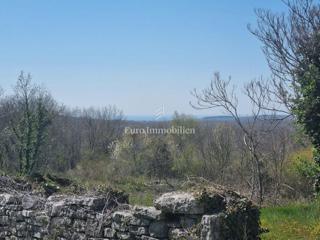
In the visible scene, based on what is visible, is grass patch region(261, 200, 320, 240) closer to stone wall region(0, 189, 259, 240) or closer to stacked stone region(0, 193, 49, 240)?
stone wall region(0, 189, 259, 240)

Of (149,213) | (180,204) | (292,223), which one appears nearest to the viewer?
(180,204)

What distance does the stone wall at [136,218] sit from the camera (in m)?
5.59

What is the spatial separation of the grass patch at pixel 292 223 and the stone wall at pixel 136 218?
2.50 meters

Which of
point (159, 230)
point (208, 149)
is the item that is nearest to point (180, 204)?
point (159, 230)

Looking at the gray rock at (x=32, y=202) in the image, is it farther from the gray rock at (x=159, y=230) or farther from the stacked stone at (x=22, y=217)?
the gray rock at (x=159, y=230)

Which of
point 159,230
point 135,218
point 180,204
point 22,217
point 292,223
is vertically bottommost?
point 292,223

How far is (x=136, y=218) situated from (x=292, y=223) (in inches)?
157

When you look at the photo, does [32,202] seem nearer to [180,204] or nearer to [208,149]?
[180,204]

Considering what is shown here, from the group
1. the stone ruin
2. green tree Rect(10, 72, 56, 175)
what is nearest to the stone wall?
the stone ruin

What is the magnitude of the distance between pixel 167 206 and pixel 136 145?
41318 mm

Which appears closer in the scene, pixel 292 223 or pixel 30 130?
pixel 292 223

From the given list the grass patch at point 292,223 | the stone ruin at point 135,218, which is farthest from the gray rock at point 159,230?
Answer: the grass patch at point 292,223

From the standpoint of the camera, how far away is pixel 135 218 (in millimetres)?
6188

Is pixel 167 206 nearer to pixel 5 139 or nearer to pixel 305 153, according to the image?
pixel 305 153
